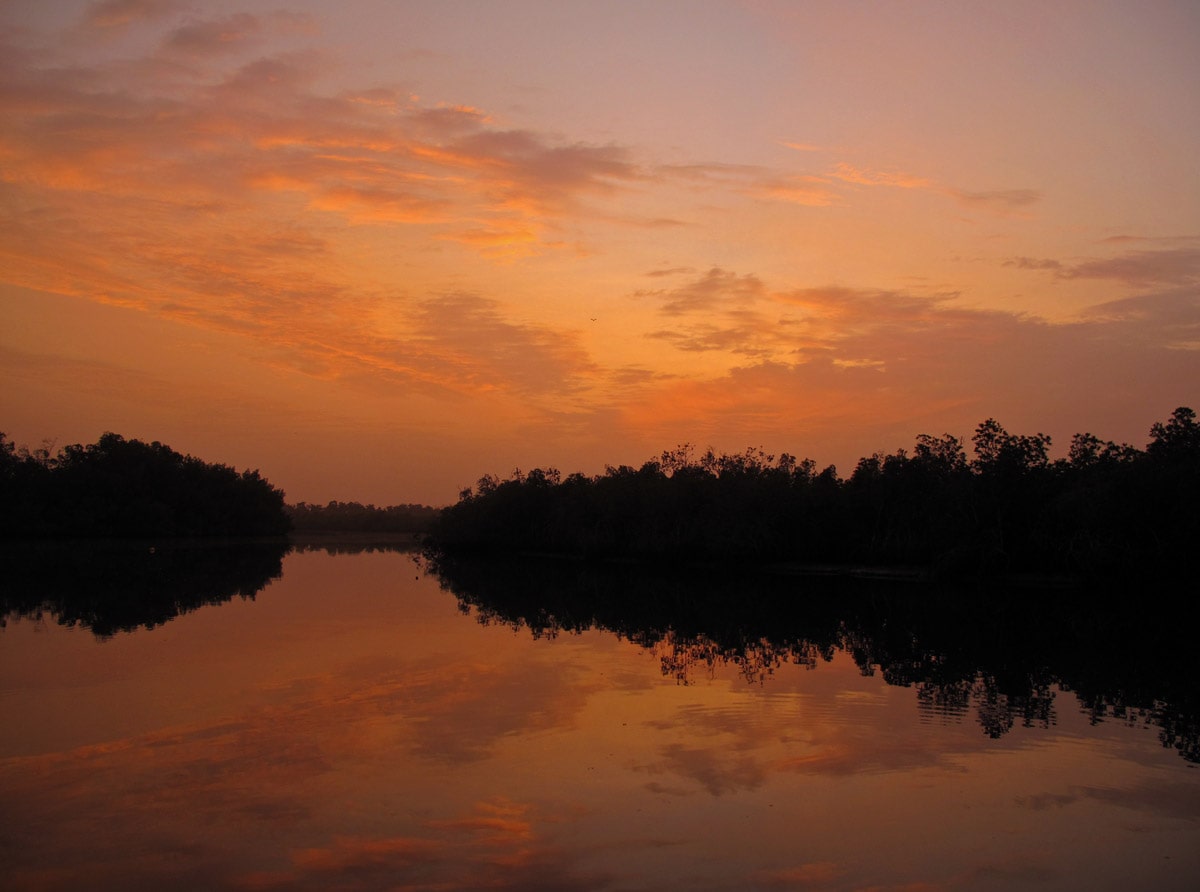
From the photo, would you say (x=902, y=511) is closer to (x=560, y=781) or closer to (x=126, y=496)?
(x=560, y=781)

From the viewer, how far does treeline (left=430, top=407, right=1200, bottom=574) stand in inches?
1538

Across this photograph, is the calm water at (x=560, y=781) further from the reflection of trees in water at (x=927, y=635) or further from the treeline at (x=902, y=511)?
the treeline at (x=902, y=511)

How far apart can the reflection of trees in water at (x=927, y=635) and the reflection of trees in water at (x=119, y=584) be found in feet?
30.2

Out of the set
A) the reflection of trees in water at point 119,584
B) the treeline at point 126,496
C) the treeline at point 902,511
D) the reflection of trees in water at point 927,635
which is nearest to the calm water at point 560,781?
the reflection of trees in water at point 927,635

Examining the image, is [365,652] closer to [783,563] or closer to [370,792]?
[370,792]

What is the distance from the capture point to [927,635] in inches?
977

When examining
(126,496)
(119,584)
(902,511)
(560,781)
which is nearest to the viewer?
(560,781)

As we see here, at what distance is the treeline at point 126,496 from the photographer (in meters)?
82.1

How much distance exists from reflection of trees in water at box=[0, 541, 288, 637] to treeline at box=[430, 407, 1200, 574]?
2424cm

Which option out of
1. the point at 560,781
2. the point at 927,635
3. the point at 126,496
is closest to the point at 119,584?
the point at 927,635

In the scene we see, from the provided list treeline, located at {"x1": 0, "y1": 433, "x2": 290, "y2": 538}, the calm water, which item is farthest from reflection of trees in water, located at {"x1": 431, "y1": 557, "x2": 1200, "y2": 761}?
treeline, located at {"x1": 0, "y1": 433, "x2": 290, "y2": 538}

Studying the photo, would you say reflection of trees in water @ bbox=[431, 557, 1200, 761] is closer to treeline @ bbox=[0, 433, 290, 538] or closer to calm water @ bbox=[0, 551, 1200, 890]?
calm water @ bbox=[0, 551, 1200, 890]

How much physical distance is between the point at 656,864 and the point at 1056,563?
42113mm

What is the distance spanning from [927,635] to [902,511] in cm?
2962
